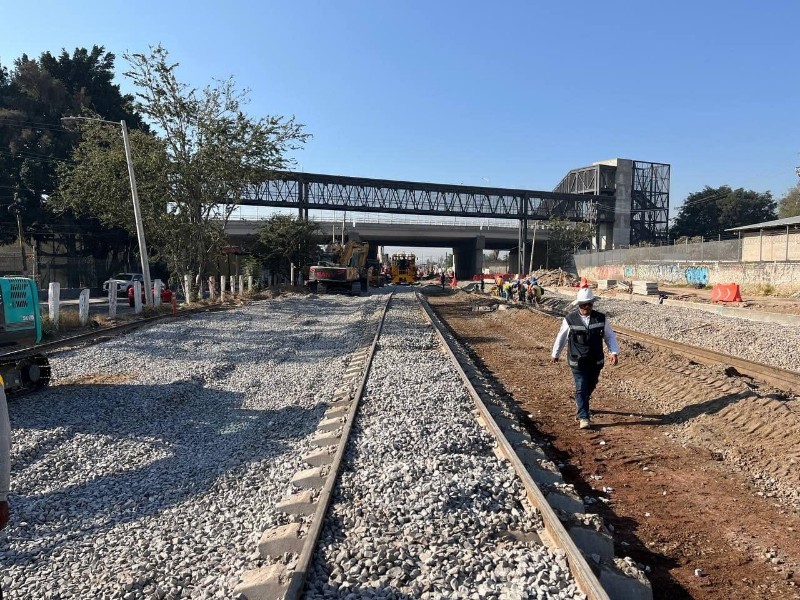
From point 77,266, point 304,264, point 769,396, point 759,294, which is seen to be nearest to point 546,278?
point 304,264

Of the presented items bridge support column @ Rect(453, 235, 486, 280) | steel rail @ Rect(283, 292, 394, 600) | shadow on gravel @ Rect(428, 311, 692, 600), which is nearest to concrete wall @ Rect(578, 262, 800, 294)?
shadow on gravel @ Rect(428, 311, 692, 600)

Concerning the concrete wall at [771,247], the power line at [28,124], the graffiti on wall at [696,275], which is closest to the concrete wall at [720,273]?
the graffiti on wall at [696,275]

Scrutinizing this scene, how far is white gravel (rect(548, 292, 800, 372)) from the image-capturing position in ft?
49.1

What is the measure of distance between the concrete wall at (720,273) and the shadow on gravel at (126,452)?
28.5m

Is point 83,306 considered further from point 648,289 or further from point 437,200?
point 437,200

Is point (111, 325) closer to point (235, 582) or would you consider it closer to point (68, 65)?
point (235, 582)

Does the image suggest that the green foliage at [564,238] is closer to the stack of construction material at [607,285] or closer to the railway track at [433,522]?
the stack of construction material at [607,285]

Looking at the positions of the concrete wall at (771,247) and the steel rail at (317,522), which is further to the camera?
the concrete wall at (771,247)

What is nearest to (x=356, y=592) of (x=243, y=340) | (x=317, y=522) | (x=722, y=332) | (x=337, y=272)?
(x=317, y=522)

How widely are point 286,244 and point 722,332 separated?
3935cm

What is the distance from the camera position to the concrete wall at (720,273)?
1159 inches

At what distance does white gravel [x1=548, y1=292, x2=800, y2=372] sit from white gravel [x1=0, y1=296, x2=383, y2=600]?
1040cm

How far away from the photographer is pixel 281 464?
6.54 m

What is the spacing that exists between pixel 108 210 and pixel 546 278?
42.5 m
